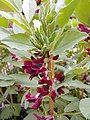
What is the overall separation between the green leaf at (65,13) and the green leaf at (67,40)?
2cm

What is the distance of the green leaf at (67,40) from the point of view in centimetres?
65

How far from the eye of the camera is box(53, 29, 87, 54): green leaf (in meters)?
0.65

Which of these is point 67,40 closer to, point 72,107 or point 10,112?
point 72,107

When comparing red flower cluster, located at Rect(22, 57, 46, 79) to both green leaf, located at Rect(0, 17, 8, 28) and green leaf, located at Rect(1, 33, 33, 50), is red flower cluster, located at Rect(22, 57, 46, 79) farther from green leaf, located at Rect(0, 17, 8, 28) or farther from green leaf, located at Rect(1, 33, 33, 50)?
green leaf, located at Rect(0, 17, 8, 28)

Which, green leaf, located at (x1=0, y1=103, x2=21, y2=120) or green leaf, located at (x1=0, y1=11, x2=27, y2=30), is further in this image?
green leaf, located at (x1=0, y1=103, x2=21, y2=120)

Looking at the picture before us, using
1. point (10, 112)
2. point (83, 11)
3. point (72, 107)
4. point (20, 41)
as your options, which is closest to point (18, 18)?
point (20, 41)

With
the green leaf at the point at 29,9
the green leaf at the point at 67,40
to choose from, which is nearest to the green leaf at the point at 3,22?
the green leaf at the point at 29,9

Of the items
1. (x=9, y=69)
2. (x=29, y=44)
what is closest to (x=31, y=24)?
(x=29, y=44)

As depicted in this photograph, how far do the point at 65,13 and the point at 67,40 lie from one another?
0.05m

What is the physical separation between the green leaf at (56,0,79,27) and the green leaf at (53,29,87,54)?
2cm

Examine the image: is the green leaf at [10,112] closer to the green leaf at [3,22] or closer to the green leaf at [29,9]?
the green leaf at [3,22]

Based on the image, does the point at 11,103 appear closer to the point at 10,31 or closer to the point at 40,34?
the point at 10,31

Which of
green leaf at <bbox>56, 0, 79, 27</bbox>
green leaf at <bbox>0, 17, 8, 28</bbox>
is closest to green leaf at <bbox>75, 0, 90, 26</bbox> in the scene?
green leaf at <bbox>56, 0, 79, 27</bbox>

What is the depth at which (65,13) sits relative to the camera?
2.08 ft
